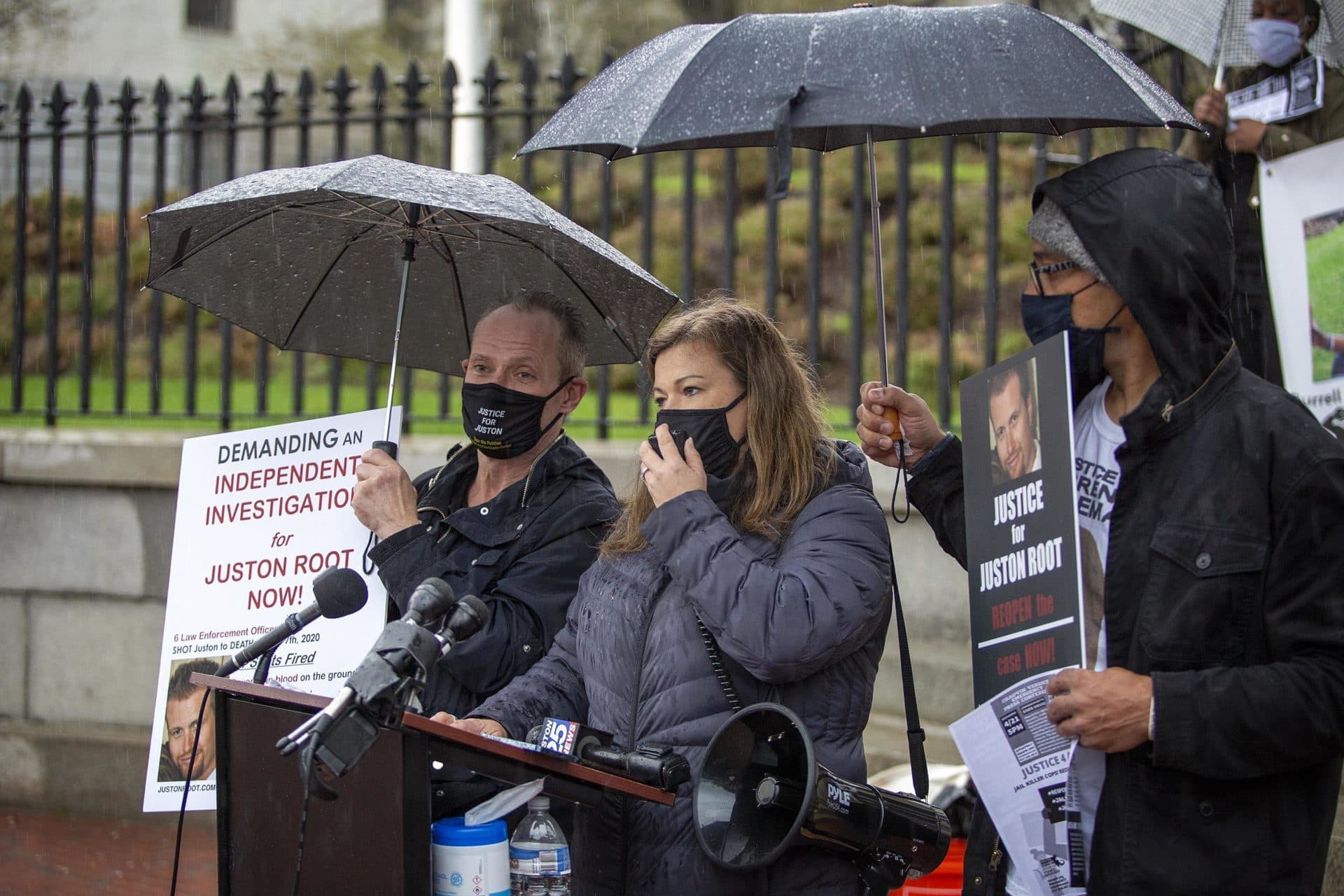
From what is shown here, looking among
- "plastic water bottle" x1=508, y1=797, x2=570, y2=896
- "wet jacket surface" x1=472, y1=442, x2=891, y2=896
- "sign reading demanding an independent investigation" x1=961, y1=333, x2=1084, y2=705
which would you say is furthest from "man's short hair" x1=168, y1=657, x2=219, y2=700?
"sign reading demanding an independent investigation" x1=961, y1=333, x2=1084, y2=705

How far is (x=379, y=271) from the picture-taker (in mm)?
4273

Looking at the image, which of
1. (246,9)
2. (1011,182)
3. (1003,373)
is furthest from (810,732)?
(246,9)

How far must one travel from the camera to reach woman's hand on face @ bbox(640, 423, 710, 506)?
3.06m

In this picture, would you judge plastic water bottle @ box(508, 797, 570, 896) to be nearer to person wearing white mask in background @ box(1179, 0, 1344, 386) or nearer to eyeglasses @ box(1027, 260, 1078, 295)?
eyeglasses @ box(1027, 260, 1078, 295)

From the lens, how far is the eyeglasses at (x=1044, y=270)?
2801mm

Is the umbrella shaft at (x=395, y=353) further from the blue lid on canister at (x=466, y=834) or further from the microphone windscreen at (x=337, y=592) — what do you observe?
the blue lid on canister at (x=466, y=834)

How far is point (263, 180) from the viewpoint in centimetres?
358

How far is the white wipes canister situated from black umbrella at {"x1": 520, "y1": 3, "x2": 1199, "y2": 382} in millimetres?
1329

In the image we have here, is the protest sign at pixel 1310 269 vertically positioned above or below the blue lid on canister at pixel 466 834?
above

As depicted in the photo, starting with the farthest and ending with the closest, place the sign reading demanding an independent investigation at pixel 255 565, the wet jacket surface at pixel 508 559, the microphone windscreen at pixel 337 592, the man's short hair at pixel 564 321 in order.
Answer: the man's short hair at pixel 564 321 → the sign reading demanding an independent investigation at pixel 255 565 → the wet jacket surface at pixel 508 559 → the microphone windscreen at pixel 337 592

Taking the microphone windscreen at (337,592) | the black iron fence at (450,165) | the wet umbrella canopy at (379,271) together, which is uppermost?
the black iron fence at (450,165)

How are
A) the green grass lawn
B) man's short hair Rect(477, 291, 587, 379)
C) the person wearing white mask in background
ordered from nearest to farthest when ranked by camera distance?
man's short hair Rect(477, 291, 587, 379) → the green grass lawn → the person wearing white mask in background

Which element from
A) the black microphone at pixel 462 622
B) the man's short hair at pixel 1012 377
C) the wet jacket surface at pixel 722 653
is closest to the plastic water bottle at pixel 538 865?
the wet jacket surface at pixel 722 653

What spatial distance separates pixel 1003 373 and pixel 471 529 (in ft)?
4.99
